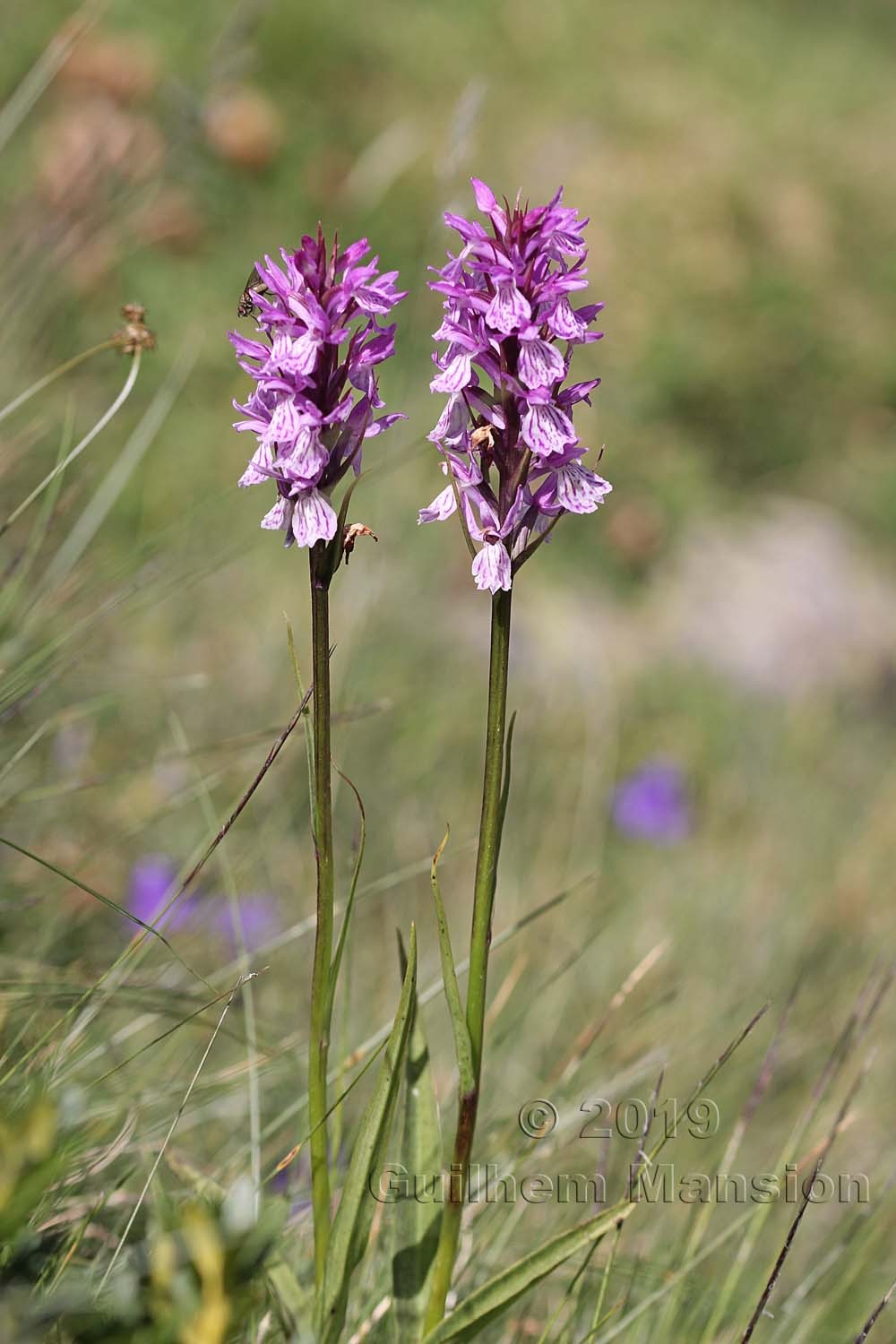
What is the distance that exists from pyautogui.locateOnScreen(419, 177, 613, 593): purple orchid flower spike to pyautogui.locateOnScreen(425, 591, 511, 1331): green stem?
0.23 feet

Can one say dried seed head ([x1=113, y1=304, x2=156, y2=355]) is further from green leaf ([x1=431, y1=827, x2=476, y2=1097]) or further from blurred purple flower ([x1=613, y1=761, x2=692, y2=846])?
blurred purple flower ([x1=613, y1=761, x2=692, y2=846])

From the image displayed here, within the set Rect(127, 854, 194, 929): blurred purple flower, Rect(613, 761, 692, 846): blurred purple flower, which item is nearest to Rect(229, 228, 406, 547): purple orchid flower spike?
Rect(127, 854, 194, 929): blurred purple flower

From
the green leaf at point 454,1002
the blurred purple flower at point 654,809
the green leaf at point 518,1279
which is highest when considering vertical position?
the blurred purple flower at point 654,809

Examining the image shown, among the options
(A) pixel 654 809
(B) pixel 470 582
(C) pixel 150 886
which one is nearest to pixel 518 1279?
(C) pixel 150 886

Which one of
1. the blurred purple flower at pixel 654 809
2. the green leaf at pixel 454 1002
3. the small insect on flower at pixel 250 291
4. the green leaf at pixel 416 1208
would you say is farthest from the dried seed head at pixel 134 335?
the blurred purple flower at pixel 654 809

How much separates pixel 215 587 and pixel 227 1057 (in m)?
2.01

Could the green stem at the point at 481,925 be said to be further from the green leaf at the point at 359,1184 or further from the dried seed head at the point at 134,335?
the dried seed head at the point at 134,335

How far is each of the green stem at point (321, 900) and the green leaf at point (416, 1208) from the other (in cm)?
11

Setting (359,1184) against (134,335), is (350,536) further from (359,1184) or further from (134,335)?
(359,1184)

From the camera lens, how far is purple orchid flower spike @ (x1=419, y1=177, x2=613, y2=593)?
104cm

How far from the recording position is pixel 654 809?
145 inches

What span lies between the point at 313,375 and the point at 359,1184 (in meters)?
0.78

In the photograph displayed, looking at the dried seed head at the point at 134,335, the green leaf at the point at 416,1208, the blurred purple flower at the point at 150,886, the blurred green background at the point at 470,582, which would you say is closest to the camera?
the green leaf at the point at 416,1208

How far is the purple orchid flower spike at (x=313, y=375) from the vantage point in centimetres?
104
